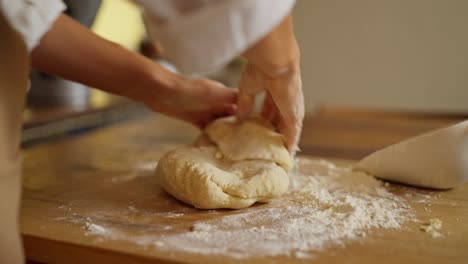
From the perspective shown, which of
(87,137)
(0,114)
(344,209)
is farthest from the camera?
(87,137)

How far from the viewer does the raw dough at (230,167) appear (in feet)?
2.76

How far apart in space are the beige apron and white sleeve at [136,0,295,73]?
21cm


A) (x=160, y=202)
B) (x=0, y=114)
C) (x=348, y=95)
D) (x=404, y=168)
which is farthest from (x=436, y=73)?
(x=0, y=114)

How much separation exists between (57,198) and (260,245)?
1.49ft

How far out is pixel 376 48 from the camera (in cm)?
332

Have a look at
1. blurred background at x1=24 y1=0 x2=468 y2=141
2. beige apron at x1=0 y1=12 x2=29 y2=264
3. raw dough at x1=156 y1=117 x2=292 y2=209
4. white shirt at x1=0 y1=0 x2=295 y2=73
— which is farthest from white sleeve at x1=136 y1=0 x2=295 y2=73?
blurred background at x1=24 y1=0 x2=468 y2=141

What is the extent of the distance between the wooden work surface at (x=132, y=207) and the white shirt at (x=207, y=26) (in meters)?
0.29

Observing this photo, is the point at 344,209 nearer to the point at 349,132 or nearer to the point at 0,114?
the point at 0,114

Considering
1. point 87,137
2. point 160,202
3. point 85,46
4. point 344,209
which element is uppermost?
point 85,46

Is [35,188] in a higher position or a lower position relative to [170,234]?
lower

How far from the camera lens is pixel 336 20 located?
3.41 meters

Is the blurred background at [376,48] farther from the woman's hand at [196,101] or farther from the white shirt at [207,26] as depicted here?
the white shirt at [207,26]

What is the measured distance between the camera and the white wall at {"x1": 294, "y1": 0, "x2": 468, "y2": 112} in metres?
3.09

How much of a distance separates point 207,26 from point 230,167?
1.51ft
